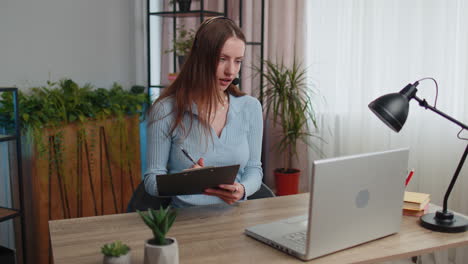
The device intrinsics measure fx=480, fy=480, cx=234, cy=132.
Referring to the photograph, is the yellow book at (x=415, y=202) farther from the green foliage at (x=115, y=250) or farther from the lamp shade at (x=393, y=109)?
the green foliage at (x=115, y=250)

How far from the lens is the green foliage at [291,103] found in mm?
3236

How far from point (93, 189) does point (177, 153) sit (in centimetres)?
127

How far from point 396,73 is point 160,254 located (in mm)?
2156

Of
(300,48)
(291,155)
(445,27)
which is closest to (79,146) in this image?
(291,155)

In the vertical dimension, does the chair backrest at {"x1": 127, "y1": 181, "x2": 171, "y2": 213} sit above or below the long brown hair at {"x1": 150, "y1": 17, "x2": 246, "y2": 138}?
below

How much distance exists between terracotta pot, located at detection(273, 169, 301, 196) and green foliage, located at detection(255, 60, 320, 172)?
9 cm

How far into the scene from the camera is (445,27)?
2.59m

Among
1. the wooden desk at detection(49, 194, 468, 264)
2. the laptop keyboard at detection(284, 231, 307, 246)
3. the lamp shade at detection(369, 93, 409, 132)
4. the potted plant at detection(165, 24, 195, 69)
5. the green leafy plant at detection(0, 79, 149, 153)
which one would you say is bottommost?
the wooden desk at detection(49, 194, 468, 264)

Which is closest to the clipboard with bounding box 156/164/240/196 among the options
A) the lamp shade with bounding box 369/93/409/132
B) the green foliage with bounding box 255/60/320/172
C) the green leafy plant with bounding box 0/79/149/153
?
the lamp shade with bounding box 369/93/409/132

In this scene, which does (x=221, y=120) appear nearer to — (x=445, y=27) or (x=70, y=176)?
(x=70, y=176)

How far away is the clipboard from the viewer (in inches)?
56.0

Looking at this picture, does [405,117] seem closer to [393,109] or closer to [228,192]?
[393,109]

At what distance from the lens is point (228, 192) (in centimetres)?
163

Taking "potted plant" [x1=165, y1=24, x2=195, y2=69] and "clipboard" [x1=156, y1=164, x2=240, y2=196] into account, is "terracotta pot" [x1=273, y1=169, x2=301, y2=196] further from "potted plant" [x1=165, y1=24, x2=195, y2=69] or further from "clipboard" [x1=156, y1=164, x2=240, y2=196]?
"clipboard" [x1=156, y1=164, x2=240, y2=196]
